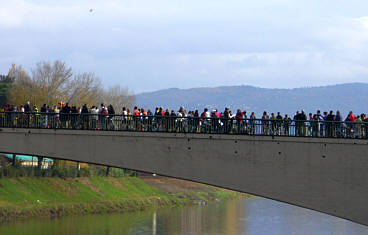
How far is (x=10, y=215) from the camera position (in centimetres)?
5875

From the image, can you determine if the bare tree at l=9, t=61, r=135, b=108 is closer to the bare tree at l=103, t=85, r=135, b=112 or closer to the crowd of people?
the bare tree at l=103, t=85, r=135, b=112

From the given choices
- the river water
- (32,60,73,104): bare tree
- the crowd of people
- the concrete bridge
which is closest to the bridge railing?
the crowd of people

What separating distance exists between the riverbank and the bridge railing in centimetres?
2062

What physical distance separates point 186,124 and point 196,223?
25.6 metres

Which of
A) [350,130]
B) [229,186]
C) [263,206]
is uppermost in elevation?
[350,130]

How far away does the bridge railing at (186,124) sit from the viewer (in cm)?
3644

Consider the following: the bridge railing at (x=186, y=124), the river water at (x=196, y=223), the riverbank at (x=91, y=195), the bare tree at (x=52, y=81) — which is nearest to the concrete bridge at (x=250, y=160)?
the bridge railing at (x=186, y=124)

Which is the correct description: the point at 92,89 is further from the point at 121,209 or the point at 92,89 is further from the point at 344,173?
the point at 344,173

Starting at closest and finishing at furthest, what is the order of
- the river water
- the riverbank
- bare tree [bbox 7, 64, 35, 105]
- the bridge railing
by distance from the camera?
the bridge railing, the river water, the riverbank, bare tree [bbox 7, 64, 35, 105]

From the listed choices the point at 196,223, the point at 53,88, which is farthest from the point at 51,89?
the point at 196,223

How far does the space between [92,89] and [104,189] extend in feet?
Result: 84.9

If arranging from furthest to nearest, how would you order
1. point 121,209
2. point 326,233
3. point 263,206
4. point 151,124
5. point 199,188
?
point 199,188
point 263,206
point 121,209
point 326,233
point 151,124

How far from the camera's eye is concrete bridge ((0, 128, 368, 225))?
35.8 m

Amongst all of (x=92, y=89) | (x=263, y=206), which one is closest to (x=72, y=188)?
(x=263, y=206)
